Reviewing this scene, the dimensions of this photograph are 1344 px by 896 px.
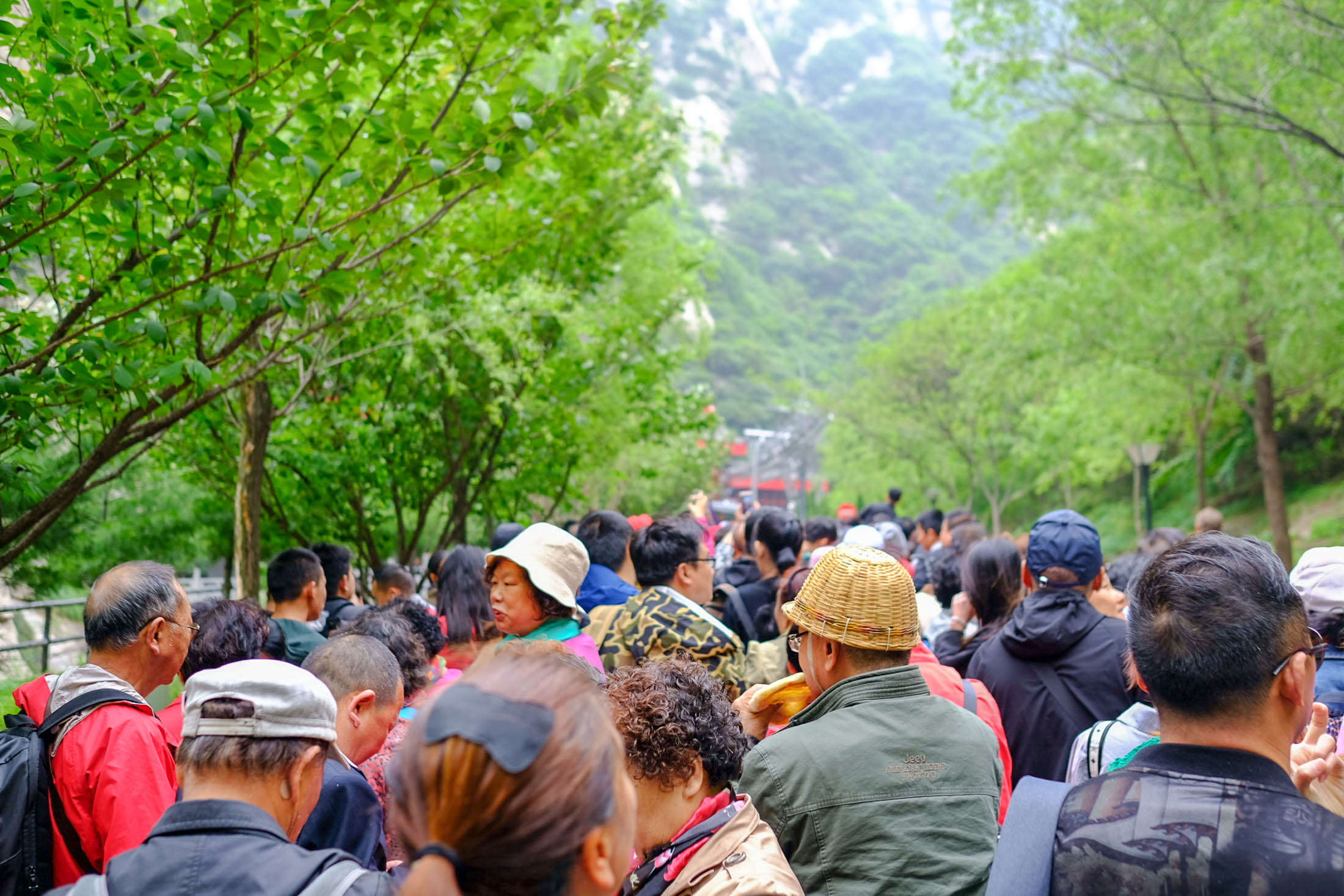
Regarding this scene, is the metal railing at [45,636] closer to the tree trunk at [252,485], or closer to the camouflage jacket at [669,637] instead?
the tree trunk at [252,485]

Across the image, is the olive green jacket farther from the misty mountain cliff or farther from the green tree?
the misty mountain cliff

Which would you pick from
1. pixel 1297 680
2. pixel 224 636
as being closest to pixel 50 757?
pixel 224 636

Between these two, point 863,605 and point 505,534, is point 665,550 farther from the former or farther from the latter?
point 863,605

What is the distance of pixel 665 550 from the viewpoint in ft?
15.4

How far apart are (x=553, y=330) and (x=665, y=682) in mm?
7455

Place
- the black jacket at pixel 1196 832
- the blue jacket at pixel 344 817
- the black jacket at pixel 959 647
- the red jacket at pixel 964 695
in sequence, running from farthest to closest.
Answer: the black jacket at pixel 959 647, the red jacket at pixel 964 695, the blue jacket at pixel 344 817, the black jacket at pixel 1196 832

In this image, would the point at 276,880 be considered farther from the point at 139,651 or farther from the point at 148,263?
the point at 148,263

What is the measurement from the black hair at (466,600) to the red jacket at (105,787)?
1.92 meters

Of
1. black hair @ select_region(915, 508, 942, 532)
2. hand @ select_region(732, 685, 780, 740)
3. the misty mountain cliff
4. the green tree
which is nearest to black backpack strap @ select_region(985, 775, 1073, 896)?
hand @ select_region(732, 685, 780, 740)

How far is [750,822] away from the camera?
92.1 inches

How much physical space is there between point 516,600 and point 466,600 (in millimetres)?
787

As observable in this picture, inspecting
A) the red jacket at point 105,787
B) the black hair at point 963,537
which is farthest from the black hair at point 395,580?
the red jacket at point 105,787

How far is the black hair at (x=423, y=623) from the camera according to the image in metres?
4.59

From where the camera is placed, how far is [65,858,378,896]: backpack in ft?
5.93
